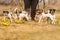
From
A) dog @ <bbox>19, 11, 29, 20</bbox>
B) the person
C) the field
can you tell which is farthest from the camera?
the person

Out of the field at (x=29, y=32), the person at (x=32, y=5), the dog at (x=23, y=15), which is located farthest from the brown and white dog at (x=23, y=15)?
the field at (x=29, y=32)

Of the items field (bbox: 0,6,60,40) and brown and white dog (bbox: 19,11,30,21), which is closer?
field (bbox: 0,6,60,40)

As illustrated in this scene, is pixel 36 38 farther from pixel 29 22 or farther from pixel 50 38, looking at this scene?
pixel 29 22

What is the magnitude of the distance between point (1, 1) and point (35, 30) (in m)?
26.0

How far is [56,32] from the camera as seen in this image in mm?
16203

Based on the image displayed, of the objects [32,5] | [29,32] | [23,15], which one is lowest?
[29,32]

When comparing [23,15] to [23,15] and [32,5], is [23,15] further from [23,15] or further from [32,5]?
[32,5]

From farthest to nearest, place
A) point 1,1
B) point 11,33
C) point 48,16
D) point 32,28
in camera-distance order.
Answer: point 1,1, point 48,16, point 32,28, point 11,33

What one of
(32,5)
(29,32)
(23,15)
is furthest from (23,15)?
(29,32)

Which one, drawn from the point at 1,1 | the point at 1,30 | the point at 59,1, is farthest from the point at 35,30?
the point at 1,1

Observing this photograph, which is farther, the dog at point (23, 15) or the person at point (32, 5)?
the person at point (32, 5)

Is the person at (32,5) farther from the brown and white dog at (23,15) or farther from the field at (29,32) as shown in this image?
the field at (29,32)

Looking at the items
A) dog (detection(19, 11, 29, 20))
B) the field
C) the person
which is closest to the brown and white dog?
dog (detection(19, 11, 29, 20))

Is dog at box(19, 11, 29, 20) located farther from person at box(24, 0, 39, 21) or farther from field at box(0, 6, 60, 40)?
field at box(0, 6, 60, 40)
